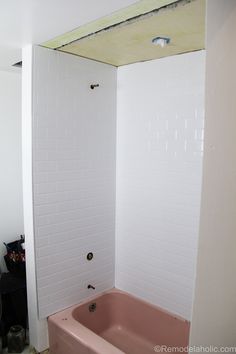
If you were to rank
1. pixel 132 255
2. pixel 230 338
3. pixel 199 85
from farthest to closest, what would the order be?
pixel 132 255
pixel 199 85
pixel 230 338

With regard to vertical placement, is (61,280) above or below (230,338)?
below

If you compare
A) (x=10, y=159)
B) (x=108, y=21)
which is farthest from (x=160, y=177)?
(x=10, y=159)

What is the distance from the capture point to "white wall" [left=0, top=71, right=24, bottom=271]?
277cm

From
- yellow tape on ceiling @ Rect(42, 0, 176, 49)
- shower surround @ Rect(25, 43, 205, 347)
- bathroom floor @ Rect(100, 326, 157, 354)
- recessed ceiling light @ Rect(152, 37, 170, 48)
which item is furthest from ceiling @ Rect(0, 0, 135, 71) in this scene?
bathroom floor @ Rect(100, 326, 157, 354)

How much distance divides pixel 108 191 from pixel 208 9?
1877 mm

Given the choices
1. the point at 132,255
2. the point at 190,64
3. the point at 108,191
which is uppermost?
the point at 190,64

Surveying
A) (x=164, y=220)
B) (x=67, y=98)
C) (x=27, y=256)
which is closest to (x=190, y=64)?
(x=67, y=98)

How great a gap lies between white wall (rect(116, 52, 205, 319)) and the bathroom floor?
0.34 metres

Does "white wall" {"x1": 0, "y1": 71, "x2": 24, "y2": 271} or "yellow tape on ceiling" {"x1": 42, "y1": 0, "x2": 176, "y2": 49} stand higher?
"yellow tape on ceiling" {"x1": 42, "y1": 0, "x2": 176, "y2": 49}

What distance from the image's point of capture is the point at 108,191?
268 centimetres

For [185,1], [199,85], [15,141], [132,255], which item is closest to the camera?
[185,1]

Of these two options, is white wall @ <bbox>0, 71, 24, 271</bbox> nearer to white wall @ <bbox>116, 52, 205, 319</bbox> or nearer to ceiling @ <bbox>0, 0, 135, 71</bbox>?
ceiling @ <bbox>0, 0, 135, 71</bbox>

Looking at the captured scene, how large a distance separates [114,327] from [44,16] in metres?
2.51

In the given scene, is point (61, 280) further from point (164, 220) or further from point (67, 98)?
point (67, 98)
